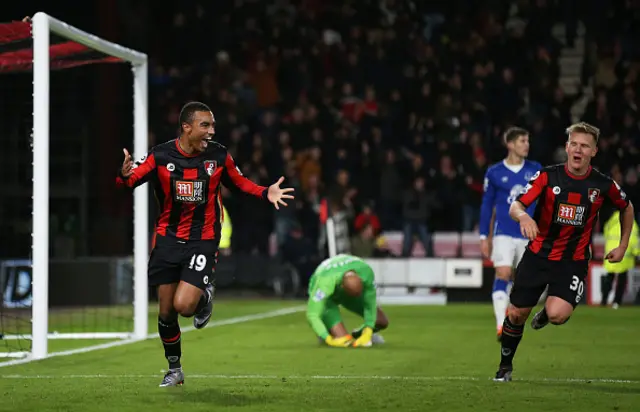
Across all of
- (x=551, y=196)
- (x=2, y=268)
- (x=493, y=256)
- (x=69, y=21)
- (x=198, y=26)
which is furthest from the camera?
(x=198, y=26)

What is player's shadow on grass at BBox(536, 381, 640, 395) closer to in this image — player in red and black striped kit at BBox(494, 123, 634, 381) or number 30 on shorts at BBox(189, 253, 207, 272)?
player in red and black striped kit at BBox(494, 123, 634, 381)

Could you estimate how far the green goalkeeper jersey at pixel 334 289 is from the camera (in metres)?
12.4

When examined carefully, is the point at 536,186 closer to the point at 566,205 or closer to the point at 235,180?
the point at 566,205

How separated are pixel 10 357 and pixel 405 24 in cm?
1575

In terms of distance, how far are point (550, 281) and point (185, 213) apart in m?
2.68

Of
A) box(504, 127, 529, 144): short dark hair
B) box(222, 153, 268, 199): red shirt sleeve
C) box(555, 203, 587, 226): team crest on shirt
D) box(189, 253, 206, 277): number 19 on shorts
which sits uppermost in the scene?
box(504, 127, 529, 144): short dark hair

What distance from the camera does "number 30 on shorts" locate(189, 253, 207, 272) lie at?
8.91 metres

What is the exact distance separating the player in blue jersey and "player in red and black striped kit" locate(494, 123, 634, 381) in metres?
3.82

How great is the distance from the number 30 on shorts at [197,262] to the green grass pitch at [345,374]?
872 mm

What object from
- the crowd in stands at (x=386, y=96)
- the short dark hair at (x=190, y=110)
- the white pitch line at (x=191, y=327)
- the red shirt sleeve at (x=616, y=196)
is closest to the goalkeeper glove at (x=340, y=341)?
the white pitch line at (x=191, y=327)

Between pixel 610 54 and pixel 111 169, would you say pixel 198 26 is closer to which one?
pixel 111 169

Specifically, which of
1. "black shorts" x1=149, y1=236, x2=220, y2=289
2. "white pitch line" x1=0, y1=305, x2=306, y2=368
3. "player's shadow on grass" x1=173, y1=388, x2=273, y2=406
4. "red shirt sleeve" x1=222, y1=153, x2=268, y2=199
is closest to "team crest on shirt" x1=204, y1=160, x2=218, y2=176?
"red shirt sleeve" x1=222, y1=153, x2=268, y2=199

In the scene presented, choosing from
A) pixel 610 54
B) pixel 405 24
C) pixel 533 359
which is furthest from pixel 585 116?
pixel 533 359

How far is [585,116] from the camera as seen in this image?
2336cm
